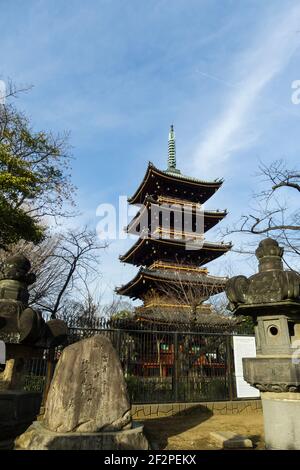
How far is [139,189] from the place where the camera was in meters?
27.6

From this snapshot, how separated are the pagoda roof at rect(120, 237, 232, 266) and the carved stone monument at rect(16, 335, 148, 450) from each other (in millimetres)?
19218

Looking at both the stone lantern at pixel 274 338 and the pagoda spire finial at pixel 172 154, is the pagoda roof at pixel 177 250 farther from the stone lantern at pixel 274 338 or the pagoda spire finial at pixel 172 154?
the stone lantern at pixel 274 338

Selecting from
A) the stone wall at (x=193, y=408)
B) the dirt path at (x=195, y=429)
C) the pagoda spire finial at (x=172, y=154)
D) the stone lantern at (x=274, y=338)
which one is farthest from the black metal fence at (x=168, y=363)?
the pagoda spire finial at (x=172, y=154)

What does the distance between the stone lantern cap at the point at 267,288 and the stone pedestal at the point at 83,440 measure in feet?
7.25

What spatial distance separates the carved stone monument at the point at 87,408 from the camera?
345cm

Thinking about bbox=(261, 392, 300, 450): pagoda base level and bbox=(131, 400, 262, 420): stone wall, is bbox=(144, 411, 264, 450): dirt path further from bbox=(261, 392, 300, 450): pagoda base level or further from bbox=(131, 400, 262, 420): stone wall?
bbox=(261, 392, 300, 450): pagoda base level

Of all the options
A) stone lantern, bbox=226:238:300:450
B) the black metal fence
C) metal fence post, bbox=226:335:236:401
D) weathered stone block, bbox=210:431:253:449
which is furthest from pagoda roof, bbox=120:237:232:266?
stone lantern, bbox=226:238:300:450

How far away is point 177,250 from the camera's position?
24.6 m

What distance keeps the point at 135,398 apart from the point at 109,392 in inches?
235

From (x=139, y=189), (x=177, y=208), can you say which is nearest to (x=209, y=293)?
(x=177, y=208)

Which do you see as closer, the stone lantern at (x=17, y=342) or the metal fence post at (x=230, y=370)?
the stone lantern at (x=17, y=342)

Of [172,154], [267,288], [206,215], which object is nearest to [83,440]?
[267,288]

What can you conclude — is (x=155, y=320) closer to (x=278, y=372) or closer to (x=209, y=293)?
(x=209, y=293)

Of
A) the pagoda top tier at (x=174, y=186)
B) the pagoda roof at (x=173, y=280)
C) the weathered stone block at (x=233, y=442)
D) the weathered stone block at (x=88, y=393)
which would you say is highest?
the pagoda top tier at (x=174, y=186)
